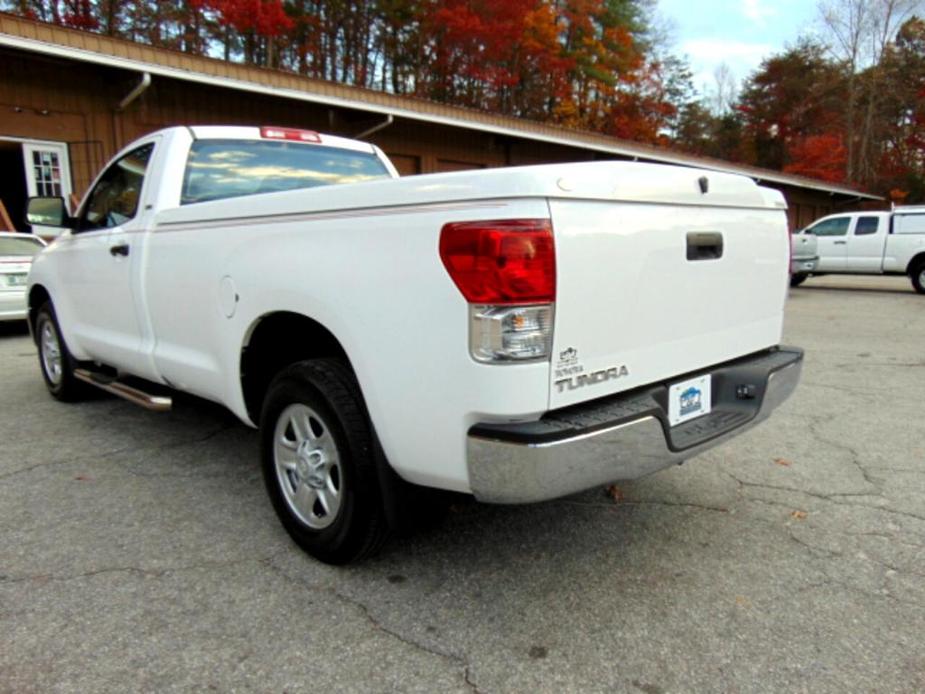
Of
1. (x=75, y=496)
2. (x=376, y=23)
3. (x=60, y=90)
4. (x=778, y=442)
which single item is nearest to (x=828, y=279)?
(x=778, y=442)

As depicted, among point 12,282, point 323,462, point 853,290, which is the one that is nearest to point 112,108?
point 12,282

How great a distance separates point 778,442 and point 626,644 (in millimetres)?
2626

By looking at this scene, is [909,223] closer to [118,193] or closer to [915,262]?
[915,262]

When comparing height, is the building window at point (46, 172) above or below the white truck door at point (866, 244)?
above

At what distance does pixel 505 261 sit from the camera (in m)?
1.96

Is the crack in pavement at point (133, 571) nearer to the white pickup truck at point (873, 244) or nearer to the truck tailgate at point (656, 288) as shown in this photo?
the truck tailgate at point (656, 288)

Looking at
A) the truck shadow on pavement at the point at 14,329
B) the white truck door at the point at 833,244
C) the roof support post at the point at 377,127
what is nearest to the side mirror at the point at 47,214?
the truck shadow on pavement at the point at 14,329

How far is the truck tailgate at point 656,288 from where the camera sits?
208cm

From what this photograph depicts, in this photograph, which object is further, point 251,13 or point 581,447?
point 251,13

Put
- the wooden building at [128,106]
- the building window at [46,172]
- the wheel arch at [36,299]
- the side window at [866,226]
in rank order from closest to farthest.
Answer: the wheel arch at [36,299] < the wooden building at [128,106] < the building window at [46,172] < the side window at [866,226]

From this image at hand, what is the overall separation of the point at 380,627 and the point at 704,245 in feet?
6.16

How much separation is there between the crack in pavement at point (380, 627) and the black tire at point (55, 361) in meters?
3.23

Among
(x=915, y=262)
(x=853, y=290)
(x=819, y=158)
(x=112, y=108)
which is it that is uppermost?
(x=819, y=158)

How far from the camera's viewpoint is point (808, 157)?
44.0 metres
